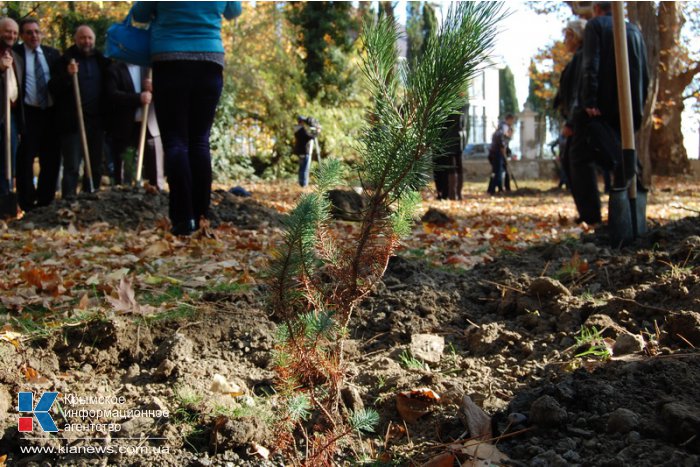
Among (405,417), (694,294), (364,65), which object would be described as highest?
(364,65)

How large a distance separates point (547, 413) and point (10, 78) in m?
6.92

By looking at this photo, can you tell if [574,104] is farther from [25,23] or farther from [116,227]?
[25,23]

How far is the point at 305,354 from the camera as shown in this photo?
1.71 meters

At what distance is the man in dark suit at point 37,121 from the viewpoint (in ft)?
23.8

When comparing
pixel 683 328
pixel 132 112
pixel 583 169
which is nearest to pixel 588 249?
pixel 683 328

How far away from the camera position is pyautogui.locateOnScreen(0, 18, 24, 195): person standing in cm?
694

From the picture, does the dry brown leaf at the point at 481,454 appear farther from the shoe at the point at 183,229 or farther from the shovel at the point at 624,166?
the shoe at the point at 183,229

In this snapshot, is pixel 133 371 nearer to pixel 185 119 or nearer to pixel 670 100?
pixel 185 119

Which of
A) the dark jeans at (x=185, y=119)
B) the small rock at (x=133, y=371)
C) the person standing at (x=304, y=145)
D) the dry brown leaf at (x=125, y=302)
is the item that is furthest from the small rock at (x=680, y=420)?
the person standing at (x=304, y=145)

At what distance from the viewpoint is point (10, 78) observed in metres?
7.05

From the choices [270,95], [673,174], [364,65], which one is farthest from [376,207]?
[673,174]

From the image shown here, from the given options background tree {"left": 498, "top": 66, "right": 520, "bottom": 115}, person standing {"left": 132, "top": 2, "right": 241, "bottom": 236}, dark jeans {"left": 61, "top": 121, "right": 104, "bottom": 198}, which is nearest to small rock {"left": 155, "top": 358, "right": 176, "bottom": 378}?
person standing {"left": 132, "top": 2, "right": 241, "bottom": 236}

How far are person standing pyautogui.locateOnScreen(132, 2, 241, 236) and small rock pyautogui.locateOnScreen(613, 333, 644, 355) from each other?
3.57 m

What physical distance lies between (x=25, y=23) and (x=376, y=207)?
6907mm
